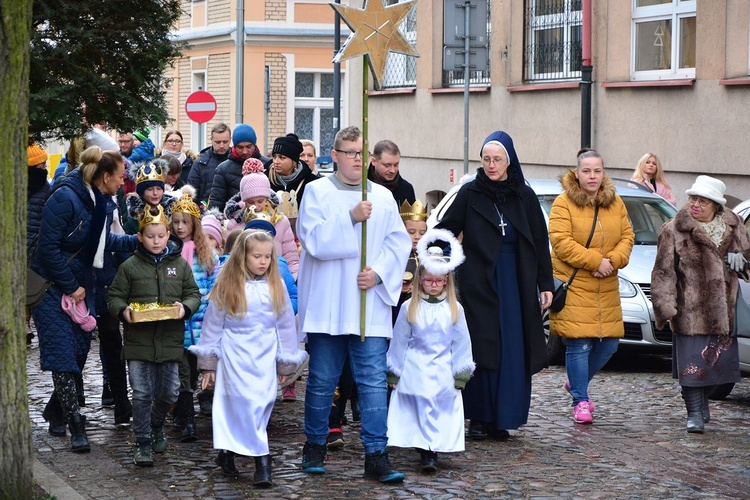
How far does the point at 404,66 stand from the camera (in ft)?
89.7

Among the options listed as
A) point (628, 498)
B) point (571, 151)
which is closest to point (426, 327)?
point (628, 498)

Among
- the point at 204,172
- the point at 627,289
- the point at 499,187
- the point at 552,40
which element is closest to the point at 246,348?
the point at 499,187

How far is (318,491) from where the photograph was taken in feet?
24.3

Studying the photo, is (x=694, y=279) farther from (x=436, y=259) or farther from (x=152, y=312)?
(x=152, y=312)

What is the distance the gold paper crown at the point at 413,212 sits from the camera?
9.31 m

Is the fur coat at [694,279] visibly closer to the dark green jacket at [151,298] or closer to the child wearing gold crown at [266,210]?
the child wearing gold crown at [266,210]

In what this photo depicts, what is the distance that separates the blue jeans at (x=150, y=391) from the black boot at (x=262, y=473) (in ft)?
2.99

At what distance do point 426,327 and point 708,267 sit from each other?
8.01 ft

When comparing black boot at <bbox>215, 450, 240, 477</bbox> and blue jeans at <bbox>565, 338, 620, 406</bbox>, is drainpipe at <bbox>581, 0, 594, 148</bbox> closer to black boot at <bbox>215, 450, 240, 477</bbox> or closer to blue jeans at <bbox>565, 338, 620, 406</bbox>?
blue jeans at <bbox>565, 338, 620, 406</bbox>

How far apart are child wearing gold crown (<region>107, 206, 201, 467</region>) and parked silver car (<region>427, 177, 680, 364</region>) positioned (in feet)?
10.8

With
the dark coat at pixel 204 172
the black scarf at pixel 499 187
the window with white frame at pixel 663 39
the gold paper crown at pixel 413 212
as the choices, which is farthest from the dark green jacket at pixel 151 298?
the window with white frame at pixel 663 39

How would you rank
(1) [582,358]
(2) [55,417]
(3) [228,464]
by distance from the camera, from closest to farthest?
(3) [228,464]
(2) [55,417]
(1) [582,358]

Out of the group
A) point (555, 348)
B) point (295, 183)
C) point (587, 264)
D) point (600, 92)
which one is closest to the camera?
point (587, 264)

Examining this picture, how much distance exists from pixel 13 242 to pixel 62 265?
189cm
